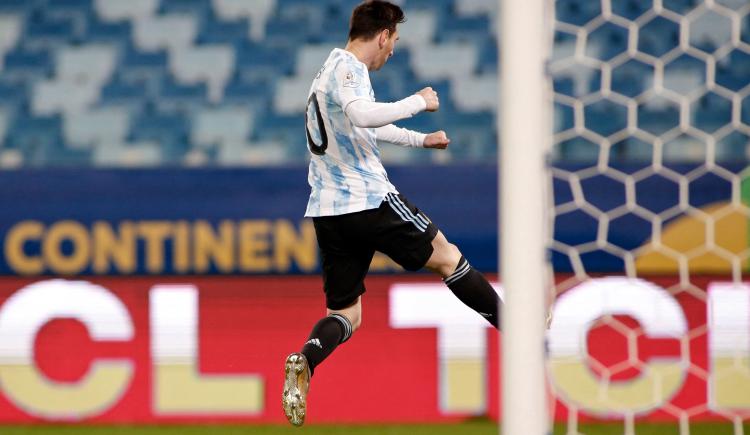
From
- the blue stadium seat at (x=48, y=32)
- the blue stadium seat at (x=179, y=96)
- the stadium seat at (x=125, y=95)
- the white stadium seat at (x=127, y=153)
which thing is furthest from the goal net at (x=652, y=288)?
the blue stadium seat at (x=48, y=32)

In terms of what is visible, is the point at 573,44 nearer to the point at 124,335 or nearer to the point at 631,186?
the point at 631,186

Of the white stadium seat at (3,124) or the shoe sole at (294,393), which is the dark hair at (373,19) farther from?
the white stadium seat at (3,124)

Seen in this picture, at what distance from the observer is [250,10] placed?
654 centimetres

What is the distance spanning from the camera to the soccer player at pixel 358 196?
3.30m

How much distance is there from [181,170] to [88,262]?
0.57 metres

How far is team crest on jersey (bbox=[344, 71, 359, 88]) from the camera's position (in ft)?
10.5

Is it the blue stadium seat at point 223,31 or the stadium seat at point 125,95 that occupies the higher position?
the blue stadium seat at point 223,31

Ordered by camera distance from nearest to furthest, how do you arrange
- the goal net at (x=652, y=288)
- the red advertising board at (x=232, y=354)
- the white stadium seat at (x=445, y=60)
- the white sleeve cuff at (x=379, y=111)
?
the white sleeve cuff at (x=379, y=111)
the goal net at (x=652, y=288)
the red advertising board at (x=232, y=354)
the white stadium seat at (x=445, y=60)

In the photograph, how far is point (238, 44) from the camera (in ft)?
21.1

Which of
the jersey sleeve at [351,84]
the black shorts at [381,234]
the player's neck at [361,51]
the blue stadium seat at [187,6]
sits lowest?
the black shorts at [381,234]

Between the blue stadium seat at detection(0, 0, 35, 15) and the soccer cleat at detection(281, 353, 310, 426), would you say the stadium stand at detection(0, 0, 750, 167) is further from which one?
the soccer cleat at detection(281, 353, 310, 426)

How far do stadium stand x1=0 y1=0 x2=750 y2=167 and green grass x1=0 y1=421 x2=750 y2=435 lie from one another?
1323 millimetres

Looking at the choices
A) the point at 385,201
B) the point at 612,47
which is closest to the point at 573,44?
the point at 612,47

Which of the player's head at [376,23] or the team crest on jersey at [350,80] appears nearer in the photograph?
the team crest on jersey at [350,80]
